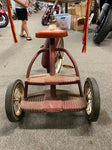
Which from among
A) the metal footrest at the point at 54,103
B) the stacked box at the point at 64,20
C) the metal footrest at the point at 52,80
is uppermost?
the stacked box at the point at 64,20

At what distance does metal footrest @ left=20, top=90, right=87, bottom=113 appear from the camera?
0.70 metres

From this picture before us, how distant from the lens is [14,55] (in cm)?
183

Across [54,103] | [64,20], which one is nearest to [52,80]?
[54,103]

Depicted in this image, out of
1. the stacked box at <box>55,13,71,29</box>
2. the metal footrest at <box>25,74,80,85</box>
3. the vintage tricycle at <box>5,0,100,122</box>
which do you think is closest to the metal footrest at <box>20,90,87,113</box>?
the vintage tricycle at <box>5,0,100,122</box>

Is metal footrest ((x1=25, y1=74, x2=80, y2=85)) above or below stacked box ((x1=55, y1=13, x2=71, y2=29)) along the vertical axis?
below

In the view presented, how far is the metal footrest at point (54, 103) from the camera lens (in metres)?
0.70

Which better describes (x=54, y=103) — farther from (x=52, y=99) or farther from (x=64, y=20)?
(x=64, y=20)

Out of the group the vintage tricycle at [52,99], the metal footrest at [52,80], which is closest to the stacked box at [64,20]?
the vintage tricycle at [52,99]

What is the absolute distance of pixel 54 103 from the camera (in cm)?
73

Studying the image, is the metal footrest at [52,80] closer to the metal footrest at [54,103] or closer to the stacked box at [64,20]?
the metal footrest at [54,103]

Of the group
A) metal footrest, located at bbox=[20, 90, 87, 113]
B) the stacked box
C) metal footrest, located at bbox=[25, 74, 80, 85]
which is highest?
the stacked box

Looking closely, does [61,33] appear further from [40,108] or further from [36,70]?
[36,70]

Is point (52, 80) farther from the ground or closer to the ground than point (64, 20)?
closer to the ground

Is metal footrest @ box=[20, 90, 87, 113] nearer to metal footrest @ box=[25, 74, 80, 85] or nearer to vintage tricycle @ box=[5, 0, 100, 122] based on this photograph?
vintage tricycle @ box=[5, 0, 100, 122]
